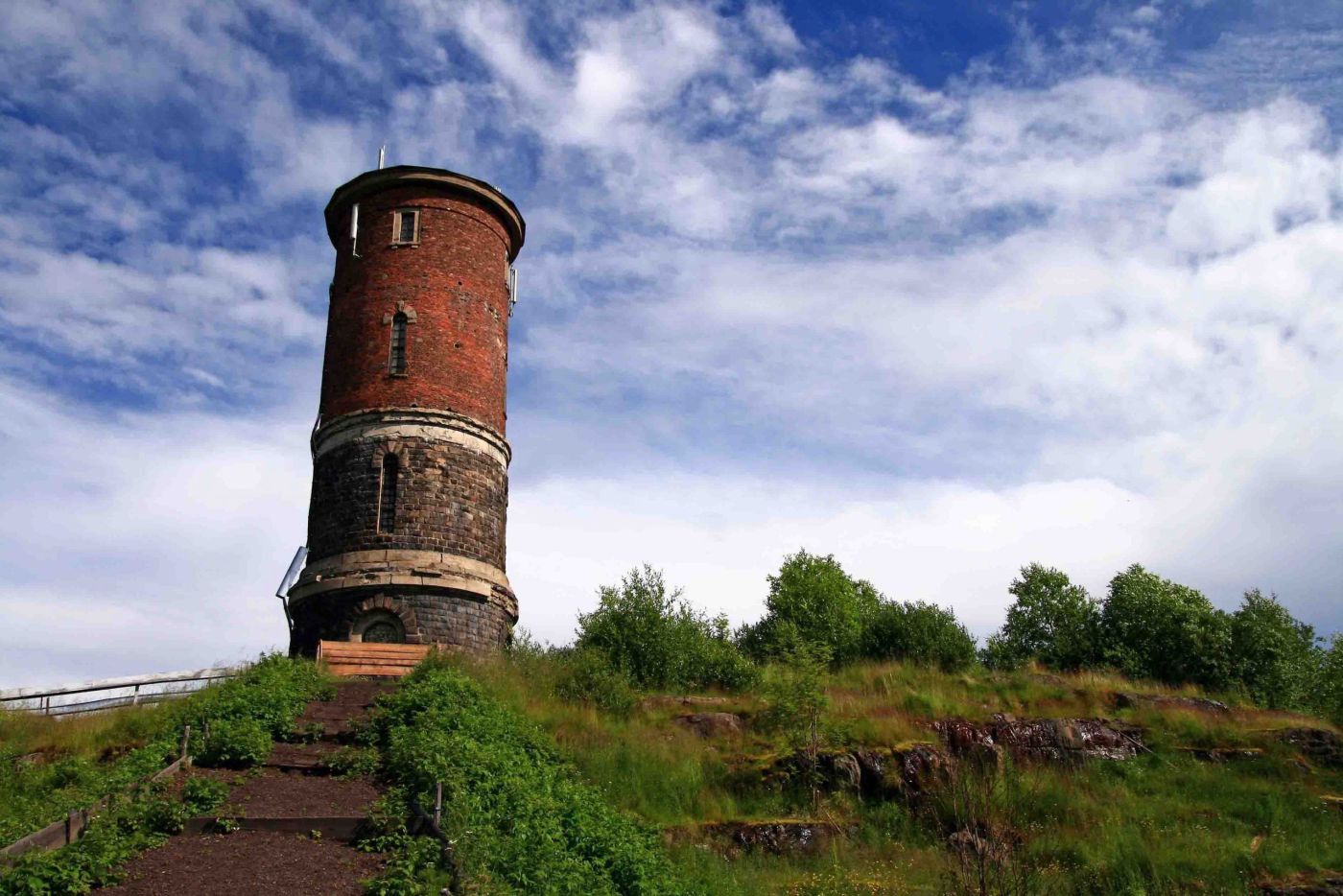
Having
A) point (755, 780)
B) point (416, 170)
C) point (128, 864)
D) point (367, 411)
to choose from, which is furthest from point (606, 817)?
point (416, 170)

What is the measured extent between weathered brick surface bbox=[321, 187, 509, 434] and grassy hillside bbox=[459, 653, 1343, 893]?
21.5 feet

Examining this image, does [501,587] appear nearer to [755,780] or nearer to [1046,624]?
[755,780]

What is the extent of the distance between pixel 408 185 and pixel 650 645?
1211cm

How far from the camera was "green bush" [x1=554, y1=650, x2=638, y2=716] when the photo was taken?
20.7 metres

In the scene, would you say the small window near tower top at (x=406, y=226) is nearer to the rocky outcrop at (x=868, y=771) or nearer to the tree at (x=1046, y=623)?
the rocky outcrop at (x=868, y=771)

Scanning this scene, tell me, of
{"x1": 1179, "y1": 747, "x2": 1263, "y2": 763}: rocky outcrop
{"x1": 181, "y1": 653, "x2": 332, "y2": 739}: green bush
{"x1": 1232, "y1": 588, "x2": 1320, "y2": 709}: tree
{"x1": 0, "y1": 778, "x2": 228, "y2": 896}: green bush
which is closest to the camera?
{"x1": 0, "y1": 778, "x2": 228, "y2": 896}: green bush

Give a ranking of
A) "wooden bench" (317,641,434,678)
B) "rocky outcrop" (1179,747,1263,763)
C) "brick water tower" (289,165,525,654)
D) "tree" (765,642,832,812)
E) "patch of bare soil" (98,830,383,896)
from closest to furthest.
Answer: "patch of bare soil" (98,830,383,896) < "tree" (765,642,832,812) < "rocky outcrop" (1179,747,1263,763) < "wooden bench" (317,641,434,678) < "brick water tower" (289,165,525,654)

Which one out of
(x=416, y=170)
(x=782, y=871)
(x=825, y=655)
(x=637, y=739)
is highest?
(x=416, y=170)

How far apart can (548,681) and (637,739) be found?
2.99 meters

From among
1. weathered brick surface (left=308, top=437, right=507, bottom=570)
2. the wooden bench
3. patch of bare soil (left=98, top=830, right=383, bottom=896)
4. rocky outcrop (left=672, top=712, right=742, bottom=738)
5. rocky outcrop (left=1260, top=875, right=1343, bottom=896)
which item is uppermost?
weathered brick surface (left=308, top=437, right=507, bottom=570)

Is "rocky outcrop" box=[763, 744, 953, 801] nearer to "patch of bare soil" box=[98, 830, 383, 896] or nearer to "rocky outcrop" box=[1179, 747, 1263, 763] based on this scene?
"rocky outcrop" box=[1179, 747, 1263, 763]

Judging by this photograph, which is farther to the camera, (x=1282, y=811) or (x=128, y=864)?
(x=1282, y=811)

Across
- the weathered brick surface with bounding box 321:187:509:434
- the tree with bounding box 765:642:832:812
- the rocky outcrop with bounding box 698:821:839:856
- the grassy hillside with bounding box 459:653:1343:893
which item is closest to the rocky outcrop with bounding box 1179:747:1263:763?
the grassy hillside with bounding box 459:653:1343:893

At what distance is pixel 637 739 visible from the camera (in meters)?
18.6
